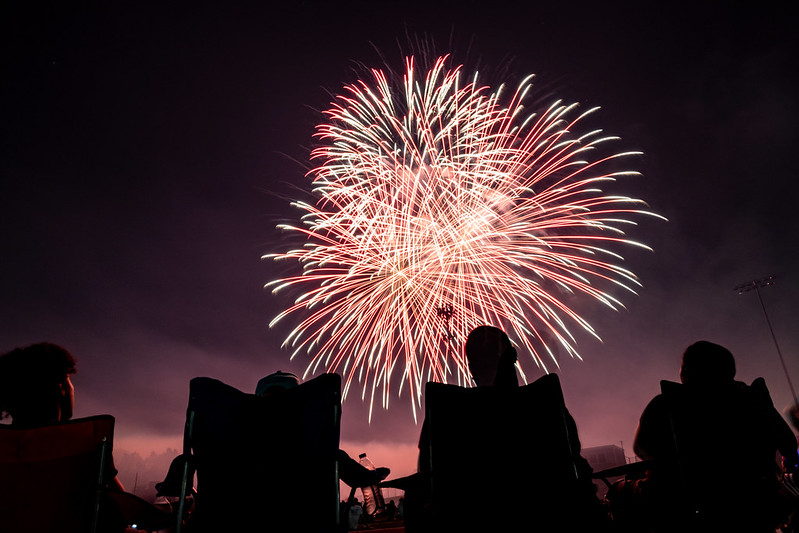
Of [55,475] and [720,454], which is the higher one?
[55,475]

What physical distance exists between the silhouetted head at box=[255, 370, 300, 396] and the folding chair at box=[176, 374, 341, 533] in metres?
0.88

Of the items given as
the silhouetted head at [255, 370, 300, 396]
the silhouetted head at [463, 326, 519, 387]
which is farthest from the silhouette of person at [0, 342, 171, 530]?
the silhouetted head at [463, 326, 519, 387]

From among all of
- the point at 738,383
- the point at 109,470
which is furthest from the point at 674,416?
the point at 109,470

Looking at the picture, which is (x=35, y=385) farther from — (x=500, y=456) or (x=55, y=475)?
(x=500, y=456)

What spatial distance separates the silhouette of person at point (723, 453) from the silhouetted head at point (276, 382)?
2898mm

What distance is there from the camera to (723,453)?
3.07 meters

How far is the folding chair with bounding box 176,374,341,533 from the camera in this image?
3.18m

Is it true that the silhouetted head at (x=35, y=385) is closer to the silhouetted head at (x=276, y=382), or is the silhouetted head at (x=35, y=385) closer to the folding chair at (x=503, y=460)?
the silhouetted head at (x=276, y=382)

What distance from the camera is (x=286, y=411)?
134 inches

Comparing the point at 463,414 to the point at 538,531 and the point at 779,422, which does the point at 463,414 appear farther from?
the point at 779,422

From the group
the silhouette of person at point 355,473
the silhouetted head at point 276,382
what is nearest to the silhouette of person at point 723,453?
the silhouette of person at point 355,473

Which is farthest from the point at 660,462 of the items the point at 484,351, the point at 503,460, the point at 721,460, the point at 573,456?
the point at 484,351

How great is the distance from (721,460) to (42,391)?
4.45m

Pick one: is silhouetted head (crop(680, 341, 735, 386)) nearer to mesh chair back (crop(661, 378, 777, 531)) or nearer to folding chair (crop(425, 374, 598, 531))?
mesh chair back (crop(661, 378, 777, 531))
